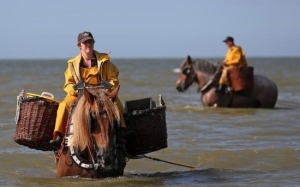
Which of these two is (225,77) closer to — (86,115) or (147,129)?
(147,129)

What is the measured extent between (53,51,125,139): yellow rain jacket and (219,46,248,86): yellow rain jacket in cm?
968

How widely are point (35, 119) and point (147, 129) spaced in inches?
44.9

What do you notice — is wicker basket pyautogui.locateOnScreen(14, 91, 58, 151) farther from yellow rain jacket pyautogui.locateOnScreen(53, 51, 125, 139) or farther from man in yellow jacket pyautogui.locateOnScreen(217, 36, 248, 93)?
man in yellow jacket pyautogui.locateOnScreen(217, 36, 248, 93)

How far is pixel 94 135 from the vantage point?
7668 mm

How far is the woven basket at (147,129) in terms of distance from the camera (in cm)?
831

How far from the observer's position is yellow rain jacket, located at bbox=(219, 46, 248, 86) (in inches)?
696

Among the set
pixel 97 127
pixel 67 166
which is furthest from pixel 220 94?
pixel 97 127

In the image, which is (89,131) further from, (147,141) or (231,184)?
(231,184)

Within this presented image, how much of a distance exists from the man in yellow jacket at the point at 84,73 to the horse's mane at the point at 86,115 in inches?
11.5

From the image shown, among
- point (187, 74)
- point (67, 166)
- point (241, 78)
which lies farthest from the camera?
point (187, 74)

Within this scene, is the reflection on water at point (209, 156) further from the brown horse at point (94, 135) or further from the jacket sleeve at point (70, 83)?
the jacket sleeve at point (70, 83)

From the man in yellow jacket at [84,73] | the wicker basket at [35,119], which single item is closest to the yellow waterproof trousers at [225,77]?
the man in yellow jacket at [84,73]

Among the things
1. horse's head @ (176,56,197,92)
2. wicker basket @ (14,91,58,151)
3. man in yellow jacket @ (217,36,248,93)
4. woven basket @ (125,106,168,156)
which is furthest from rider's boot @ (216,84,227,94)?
wicker basket @ (14,91,58,151)

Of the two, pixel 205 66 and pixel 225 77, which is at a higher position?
pixel 205 66
